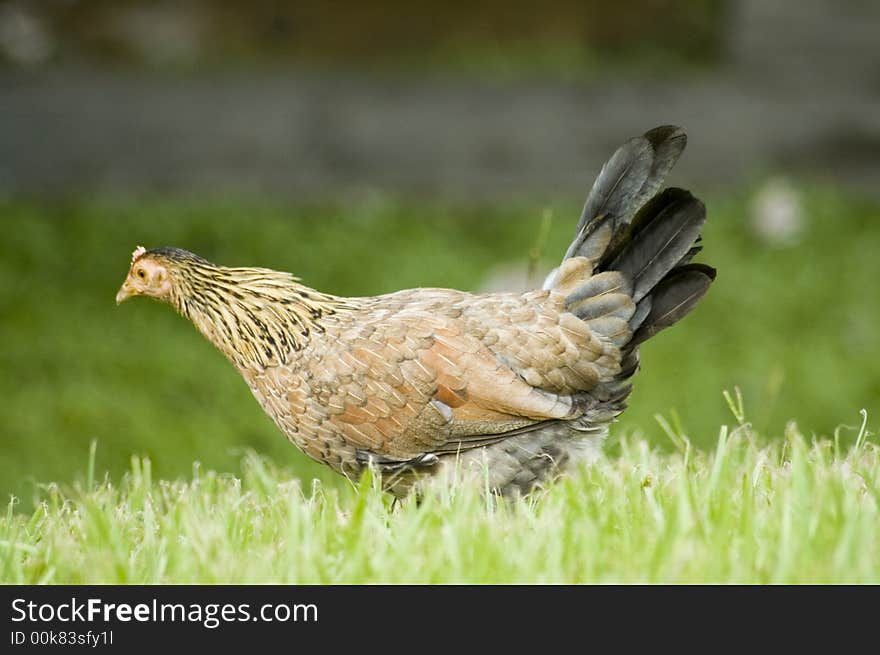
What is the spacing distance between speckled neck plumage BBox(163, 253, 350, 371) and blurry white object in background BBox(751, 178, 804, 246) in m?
4.82

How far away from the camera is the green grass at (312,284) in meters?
5.77

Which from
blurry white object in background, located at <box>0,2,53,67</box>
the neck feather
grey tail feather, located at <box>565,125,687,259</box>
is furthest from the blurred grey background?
the neck feather

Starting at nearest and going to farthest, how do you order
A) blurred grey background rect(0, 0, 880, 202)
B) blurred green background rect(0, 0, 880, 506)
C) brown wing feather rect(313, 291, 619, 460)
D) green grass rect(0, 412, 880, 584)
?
green grass rect(0, 412, 880, 584)
brown wing feather rect(313, 291, 619, 460)
blurred green background rect(0, 0, 880, 506)
blurred grey background rect(0, 0, 880, 202)

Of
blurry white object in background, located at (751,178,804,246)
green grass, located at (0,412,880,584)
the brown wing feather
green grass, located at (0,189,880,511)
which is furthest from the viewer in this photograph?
blurry white object in background, located at (751,178,804,246)

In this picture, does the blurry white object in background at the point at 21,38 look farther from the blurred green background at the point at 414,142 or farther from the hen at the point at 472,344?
the hen at the point at 472,344

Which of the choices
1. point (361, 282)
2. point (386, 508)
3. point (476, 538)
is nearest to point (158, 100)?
point (361, 282)

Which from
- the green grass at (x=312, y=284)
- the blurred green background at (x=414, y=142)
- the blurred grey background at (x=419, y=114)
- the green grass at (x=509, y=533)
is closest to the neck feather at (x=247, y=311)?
the green grass at (x=509, y=533)

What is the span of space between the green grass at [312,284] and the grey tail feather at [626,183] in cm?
207

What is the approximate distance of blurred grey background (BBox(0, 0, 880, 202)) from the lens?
7.51 meters

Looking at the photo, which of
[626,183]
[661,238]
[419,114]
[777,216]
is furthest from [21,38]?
[661,238]

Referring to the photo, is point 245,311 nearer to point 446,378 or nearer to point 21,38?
point 446,378

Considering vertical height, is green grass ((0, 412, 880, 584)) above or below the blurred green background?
below

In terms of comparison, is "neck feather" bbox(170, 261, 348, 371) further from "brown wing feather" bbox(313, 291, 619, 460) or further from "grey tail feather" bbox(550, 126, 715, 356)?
"grey tail feather" bbox(550, 126, 715, 356)
